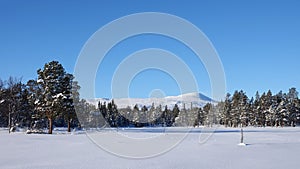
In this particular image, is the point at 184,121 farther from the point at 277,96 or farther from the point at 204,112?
the point at 277,96

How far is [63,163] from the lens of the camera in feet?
45.4

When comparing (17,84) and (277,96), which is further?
(277,96)

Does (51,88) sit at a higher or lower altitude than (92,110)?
higher

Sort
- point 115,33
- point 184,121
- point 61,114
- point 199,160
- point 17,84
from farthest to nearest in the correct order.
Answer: point 184,121 < point 17,84 < point 61,114 < point 115,33 < point 199,160

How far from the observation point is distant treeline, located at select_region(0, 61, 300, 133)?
46281 mm

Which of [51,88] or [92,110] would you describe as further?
[92,110]

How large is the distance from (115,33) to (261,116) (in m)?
91.9

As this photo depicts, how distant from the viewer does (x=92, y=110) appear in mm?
78375

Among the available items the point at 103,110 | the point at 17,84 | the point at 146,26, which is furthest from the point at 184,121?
the point at 146,26

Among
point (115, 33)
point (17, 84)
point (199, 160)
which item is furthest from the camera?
point (17, 84)

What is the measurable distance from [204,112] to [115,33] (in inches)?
4183

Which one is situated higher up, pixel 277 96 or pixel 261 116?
pixel 277 96

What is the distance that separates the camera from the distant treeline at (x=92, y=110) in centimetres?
4628

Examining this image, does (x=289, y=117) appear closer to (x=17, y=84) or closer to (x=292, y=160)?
(x=17, y=84)
